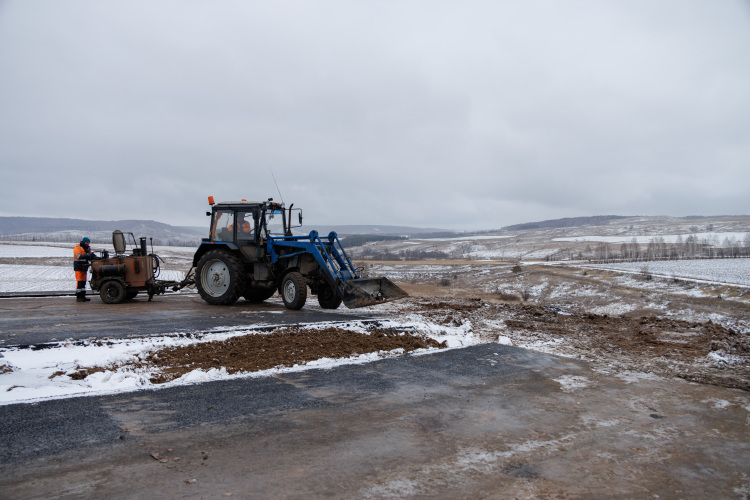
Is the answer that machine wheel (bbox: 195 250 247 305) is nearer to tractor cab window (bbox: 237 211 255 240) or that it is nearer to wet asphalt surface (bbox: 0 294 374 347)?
wet asphalt surface (bbox: 0 294 374 347)

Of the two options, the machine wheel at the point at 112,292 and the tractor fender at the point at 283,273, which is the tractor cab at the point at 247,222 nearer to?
the tractor fender at the point at 283,273

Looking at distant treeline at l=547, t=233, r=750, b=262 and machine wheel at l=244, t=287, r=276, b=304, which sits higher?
machine wheel at l=244, t=287, r=276, b=304

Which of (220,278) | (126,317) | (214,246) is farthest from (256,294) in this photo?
(126,317)

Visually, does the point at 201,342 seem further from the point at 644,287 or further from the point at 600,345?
the point at 644,287

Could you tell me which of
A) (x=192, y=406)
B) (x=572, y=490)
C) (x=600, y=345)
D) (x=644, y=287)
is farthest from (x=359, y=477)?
(x=644, y=287)

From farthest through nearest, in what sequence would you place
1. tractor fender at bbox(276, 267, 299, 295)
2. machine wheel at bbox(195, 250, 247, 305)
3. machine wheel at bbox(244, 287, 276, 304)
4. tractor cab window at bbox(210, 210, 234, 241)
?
1. machine wheel at bbox(244, 287, 276, 304)
2. tractor cab window at bbox(210, 210, 234, 241)
3. machine wheel at bbox(195, 250, 247, 305)
4. tractor fender at bbox(276, 267, 299, 295)

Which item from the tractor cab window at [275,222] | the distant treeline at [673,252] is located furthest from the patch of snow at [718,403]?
the distant treeline at [673,252]

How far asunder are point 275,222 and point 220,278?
2.09m

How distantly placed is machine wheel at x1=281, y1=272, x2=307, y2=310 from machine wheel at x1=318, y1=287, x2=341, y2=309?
33.5 inches

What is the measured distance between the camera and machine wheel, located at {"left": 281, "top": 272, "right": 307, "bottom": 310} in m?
11.9

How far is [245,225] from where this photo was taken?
43.2 ft

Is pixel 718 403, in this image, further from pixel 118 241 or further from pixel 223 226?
pixel 118 241

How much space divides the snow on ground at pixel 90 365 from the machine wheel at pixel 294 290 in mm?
3648

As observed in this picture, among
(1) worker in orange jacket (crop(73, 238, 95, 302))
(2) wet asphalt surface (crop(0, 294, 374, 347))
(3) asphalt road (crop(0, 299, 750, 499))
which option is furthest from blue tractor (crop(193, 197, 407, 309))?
(3) asphalt road (crop(0, 299, 750, 499))
